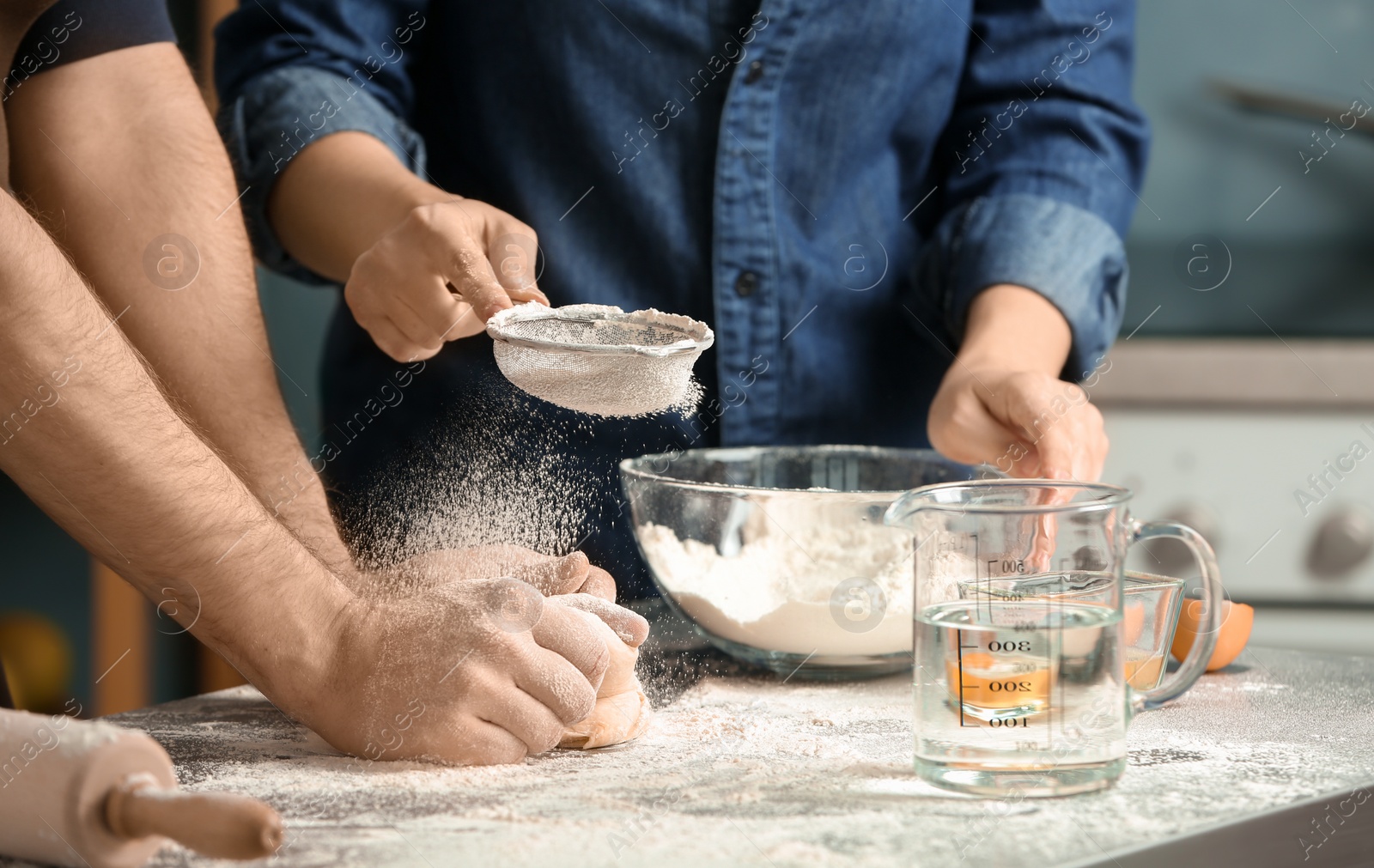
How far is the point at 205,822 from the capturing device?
0.49 m

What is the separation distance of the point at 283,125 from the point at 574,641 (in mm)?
621

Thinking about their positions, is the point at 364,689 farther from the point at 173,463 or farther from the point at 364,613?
the point at 173,463

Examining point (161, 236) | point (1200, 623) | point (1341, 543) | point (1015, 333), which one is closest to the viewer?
point (1200, 623)

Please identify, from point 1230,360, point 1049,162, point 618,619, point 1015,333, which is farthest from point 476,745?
point 1230,360

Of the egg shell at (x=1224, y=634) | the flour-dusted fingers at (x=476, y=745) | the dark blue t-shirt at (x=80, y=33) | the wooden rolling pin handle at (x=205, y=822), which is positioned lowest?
the egg shell at (x=1224, y=634)

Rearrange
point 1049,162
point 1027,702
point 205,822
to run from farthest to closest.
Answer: point 1049,162
point 1027,702
point 205,822

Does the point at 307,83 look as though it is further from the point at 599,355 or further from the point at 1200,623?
the point at 1200,623

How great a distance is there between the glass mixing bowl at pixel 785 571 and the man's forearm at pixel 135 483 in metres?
0.26

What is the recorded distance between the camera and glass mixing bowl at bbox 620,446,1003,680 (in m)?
0.86

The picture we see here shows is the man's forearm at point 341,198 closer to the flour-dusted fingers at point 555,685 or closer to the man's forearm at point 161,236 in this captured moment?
the man's forearm at point 161,236

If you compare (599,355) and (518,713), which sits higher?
(599,355)

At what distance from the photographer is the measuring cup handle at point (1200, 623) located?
0.70 meters

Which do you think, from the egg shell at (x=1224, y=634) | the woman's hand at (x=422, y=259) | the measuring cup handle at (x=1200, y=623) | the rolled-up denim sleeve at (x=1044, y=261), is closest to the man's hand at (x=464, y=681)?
the woman's hand at (x=422, y=259)

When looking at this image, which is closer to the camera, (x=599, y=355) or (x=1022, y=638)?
(x=1022, y=638)
